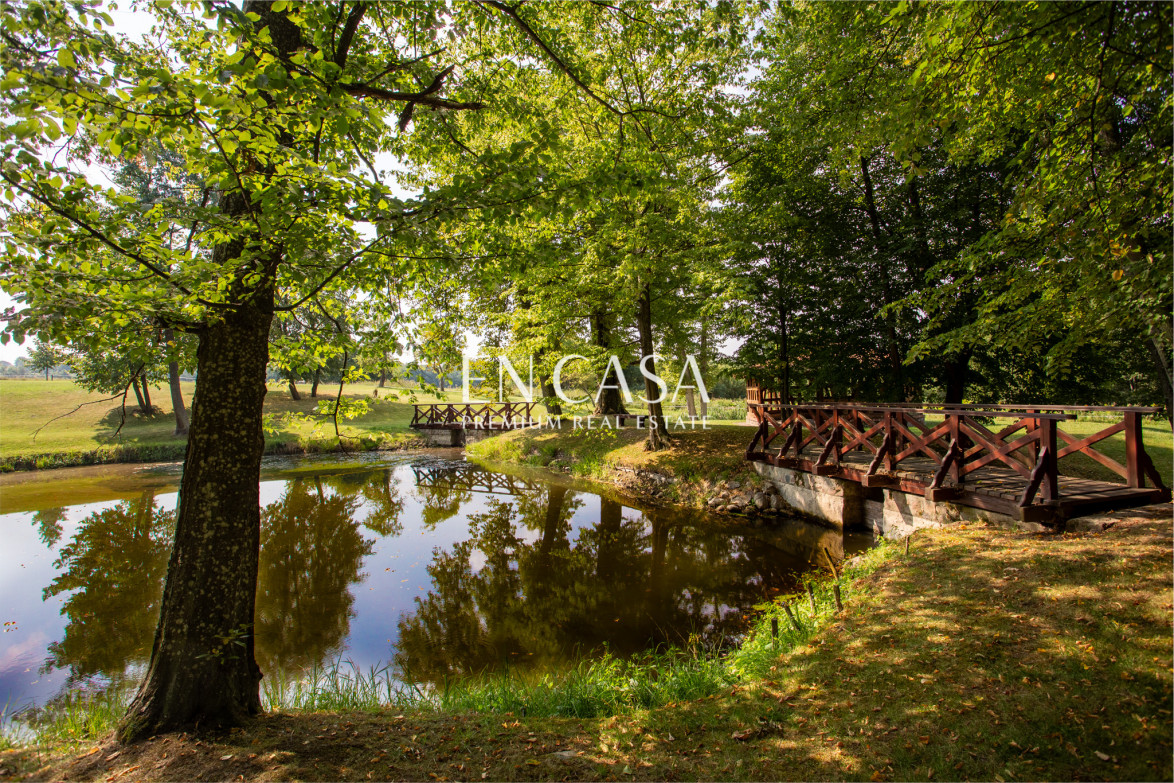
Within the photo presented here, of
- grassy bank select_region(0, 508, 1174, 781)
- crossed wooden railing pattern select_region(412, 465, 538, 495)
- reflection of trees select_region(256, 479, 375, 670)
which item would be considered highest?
grassy bank select_region(0, 508, 1174, 781)

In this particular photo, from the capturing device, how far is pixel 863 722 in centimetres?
323

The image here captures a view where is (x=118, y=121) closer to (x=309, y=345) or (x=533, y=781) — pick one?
(x=309, y=345)

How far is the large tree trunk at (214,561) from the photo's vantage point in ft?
11.2

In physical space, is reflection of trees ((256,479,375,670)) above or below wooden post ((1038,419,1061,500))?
below

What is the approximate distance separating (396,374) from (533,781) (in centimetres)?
347

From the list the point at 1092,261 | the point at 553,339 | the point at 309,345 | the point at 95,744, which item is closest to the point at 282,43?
the point at 309,345

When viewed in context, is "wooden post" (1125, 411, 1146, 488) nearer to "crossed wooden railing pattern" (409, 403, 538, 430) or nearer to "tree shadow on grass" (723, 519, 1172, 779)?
"tree shadow on grass" (723, 519, 1172, 779)

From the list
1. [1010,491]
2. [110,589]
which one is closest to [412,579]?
[110,589]

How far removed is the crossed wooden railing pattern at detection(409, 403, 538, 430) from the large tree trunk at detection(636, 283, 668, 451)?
11.3 metres

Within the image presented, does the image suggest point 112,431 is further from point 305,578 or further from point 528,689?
point 528,689

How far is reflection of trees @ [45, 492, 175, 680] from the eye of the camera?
5871mm

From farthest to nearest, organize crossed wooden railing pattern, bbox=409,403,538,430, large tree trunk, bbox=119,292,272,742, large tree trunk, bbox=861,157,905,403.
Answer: crossed wooden railing pattern, bbox=409,403,538,430 → large tree trunk, bbox=861,157,905,403 → large tree trunk, bbox=119,292,272,742

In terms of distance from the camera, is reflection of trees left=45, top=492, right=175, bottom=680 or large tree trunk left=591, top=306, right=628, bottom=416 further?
large tree trunk left=591, top=306, right=628, bottom=416

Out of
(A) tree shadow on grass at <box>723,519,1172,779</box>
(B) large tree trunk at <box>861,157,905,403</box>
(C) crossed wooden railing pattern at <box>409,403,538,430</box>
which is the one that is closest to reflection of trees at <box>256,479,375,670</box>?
(A) tree shadow on grass at <box>723,519,1172,779</box>
